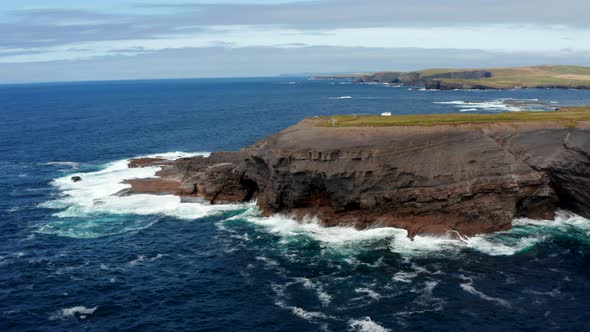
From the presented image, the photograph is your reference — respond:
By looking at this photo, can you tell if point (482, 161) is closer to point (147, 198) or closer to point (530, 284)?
point (530, 284)

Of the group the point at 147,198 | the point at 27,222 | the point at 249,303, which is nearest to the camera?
the point at 249,303

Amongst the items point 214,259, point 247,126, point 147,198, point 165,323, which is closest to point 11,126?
point 247,126

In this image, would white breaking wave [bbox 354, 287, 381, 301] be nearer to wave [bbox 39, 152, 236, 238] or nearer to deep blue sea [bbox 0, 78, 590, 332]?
deep blue sea [bbox 0, 78, 590, 332]

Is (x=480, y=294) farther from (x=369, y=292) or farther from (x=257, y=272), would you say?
(x=257, y=272)

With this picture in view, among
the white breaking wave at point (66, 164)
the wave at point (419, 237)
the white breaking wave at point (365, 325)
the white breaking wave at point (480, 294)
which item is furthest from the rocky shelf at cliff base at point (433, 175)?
the white breaking wave at point (66, 164)

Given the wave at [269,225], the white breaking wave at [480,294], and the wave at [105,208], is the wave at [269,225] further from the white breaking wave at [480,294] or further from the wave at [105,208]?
the white breaking wave at [480,294]

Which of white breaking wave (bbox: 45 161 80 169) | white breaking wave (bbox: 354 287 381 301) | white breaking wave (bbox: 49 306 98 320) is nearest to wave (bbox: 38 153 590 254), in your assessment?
white breaking wave (bbox: 354 287 381 301)

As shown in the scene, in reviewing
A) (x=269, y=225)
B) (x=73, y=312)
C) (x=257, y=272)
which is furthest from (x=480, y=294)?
(x=73, y=312)
